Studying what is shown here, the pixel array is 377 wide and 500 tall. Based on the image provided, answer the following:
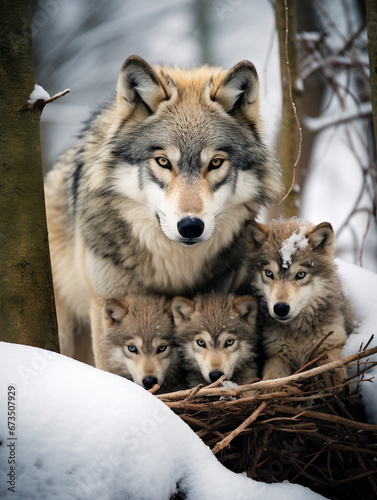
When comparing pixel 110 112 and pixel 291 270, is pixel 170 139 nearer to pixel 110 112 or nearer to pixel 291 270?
pixel 110 112

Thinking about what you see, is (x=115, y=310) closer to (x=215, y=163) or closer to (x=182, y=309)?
(x=182, y=309)

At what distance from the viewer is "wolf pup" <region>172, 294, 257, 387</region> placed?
2.75m

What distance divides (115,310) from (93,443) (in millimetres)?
1551

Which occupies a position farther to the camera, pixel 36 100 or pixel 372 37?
pixel 372 37

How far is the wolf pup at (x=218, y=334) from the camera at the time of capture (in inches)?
108

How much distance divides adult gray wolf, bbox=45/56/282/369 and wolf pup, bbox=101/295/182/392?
0.46 feet

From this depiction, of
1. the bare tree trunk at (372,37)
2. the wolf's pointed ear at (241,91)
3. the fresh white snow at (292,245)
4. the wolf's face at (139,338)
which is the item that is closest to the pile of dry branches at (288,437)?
the wolf's face at (139,338)

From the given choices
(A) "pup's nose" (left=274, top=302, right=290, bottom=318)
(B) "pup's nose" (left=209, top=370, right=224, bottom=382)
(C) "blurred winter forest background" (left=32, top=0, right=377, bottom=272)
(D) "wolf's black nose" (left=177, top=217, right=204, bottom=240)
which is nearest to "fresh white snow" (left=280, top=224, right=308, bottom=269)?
(A) "pup's nose" (left=274, top=302, right=290, bottom=318)

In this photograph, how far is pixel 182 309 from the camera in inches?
115

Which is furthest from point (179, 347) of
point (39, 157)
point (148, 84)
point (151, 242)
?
point (148, 84)

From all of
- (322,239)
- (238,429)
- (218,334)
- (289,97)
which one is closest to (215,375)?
(218,334)

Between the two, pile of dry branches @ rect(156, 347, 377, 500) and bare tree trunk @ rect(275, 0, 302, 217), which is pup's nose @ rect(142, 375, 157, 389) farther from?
bare tree trunk @ rect(275, 0, 302, 217)

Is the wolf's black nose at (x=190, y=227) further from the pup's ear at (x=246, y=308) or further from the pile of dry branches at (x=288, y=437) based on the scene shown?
the pile of dry branches at (x=288, y=437)

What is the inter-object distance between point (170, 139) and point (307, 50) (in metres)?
2.94
